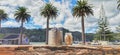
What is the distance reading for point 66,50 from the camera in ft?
17.3

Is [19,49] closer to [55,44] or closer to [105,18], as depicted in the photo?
[55,44]

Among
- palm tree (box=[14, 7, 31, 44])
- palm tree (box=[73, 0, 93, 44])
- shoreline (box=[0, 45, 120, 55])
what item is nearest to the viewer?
shoreline (box=[0, 45, 120, 55])

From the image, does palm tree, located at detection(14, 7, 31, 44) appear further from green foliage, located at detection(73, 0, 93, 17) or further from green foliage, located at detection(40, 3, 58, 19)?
green foliage, located at detection(73, 0, 93, 17)

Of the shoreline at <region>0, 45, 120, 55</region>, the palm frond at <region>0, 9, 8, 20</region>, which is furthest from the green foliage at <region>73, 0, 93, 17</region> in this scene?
the shoreline at <region>0, 45, 120, 55</region>

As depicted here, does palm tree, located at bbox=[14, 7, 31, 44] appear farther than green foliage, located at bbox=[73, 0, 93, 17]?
Yes

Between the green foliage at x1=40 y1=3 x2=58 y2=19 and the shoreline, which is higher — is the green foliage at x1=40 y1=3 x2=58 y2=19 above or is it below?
above

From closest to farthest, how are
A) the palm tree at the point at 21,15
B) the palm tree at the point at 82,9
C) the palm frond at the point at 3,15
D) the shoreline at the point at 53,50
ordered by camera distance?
1. the shoreline at the point at 53,50
2. the palm tree at the point at 82,9
3. the palm tree at the point at 21,15
4. the palm frond at the point at 3,15

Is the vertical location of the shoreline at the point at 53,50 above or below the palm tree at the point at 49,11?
below

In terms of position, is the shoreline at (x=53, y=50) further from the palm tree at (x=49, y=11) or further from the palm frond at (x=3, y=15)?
the palm frond at (x=3, y=15)

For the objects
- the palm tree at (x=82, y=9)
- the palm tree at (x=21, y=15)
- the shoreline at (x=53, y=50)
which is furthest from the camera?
the palm tree at (x=21, y=15)

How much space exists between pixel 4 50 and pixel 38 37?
114 meters

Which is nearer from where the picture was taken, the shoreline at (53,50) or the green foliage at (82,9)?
the shoreline at (53,50)

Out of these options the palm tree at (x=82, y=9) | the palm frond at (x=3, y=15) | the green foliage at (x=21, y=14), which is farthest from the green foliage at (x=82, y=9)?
the palm frond at (x=3, y=15)

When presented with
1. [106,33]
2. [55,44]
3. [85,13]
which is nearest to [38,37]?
[106,33]
